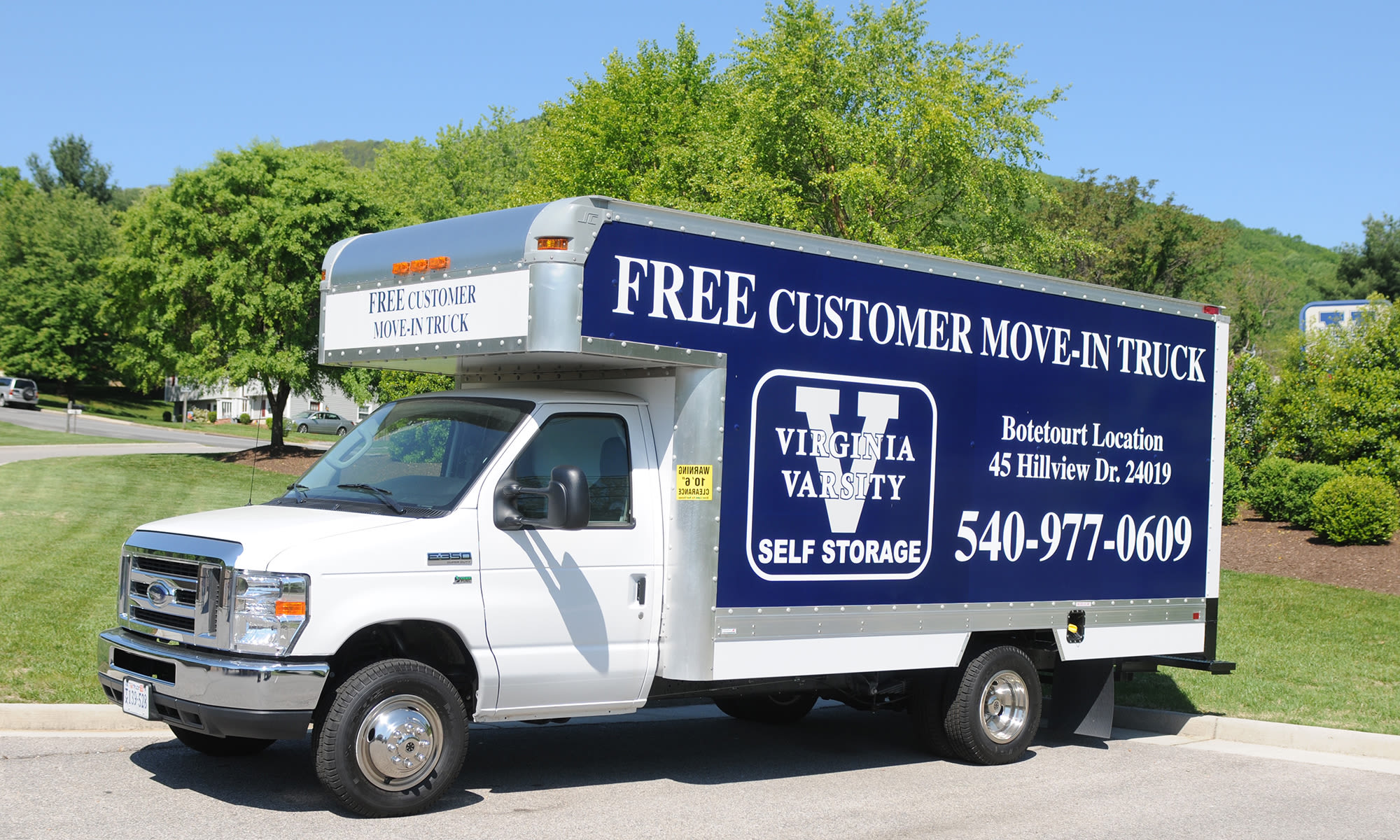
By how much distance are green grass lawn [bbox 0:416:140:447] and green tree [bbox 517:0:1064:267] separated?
2651 cm

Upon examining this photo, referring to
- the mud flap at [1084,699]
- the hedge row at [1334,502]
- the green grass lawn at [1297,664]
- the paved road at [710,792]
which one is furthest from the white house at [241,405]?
the mud flap at [1084,699]

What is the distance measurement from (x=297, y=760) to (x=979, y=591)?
4488 millimetres

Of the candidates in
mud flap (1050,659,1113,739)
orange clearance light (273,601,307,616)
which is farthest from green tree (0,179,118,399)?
orange clearance light (273,601,307,616)

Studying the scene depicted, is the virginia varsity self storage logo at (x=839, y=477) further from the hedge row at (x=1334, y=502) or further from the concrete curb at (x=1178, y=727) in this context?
the hedge row at (x=1334, y=502)

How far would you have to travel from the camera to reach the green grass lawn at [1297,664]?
10531 mm

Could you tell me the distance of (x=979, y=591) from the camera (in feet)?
27.7

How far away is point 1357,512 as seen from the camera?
61.2 ft

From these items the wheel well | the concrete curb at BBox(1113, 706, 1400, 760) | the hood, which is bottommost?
the concrete curb at BBox(1113, 706, 1400, 760)

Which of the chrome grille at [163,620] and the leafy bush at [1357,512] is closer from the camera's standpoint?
the chrome grille at [163,620]

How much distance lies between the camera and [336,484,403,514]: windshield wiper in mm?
6715

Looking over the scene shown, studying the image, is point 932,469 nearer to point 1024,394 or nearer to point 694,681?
point 1024,394

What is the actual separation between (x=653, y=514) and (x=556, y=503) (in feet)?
2.80

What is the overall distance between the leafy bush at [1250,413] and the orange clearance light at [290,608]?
19.8 m

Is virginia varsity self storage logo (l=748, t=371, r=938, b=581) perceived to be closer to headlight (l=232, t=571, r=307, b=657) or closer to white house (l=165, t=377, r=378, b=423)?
headlight (l=232, t=571, r=307, b=657)
